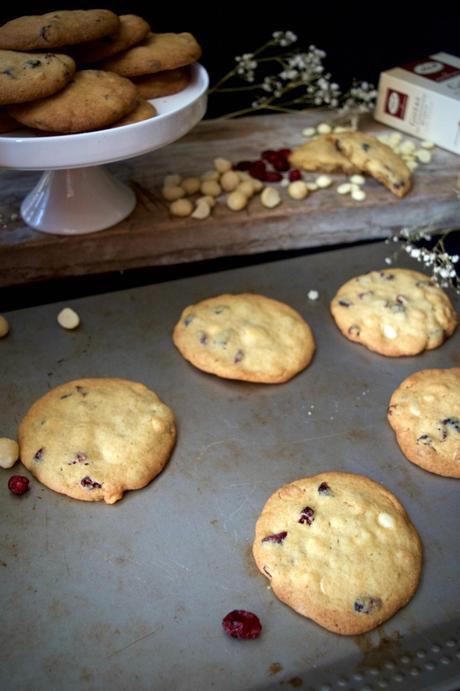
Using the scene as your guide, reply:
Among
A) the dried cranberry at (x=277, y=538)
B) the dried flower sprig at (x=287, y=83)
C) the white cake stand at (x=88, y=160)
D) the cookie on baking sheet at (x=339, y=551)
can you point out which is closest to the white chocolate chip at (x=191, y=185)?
the white cake stand at (x=88, y=160)

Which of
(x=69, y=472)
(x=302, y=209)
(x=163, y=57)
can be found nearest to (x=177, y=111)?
(x=163, y=57)

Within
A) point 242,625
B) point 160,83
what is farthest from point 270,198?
point 242,625

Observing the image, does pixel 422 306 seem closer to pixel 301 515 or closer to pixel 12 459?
pixel 301 515

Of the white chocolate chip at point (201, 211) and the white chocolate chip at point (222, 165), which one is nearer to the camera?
the white chocolate chip at point (201, 211)

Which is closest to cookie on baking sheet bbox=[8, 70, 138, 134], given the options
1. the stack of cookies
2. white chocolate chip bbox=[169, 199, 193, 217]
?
the stack of cookies

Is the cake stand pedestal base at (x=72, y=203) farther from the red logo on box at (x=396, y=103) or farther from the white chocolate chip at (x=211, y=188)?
the red logo on box at (x=396, y=103)

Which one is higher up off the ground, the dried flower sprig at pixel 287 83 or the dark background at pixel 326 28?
the dark background at pixel 326 28
